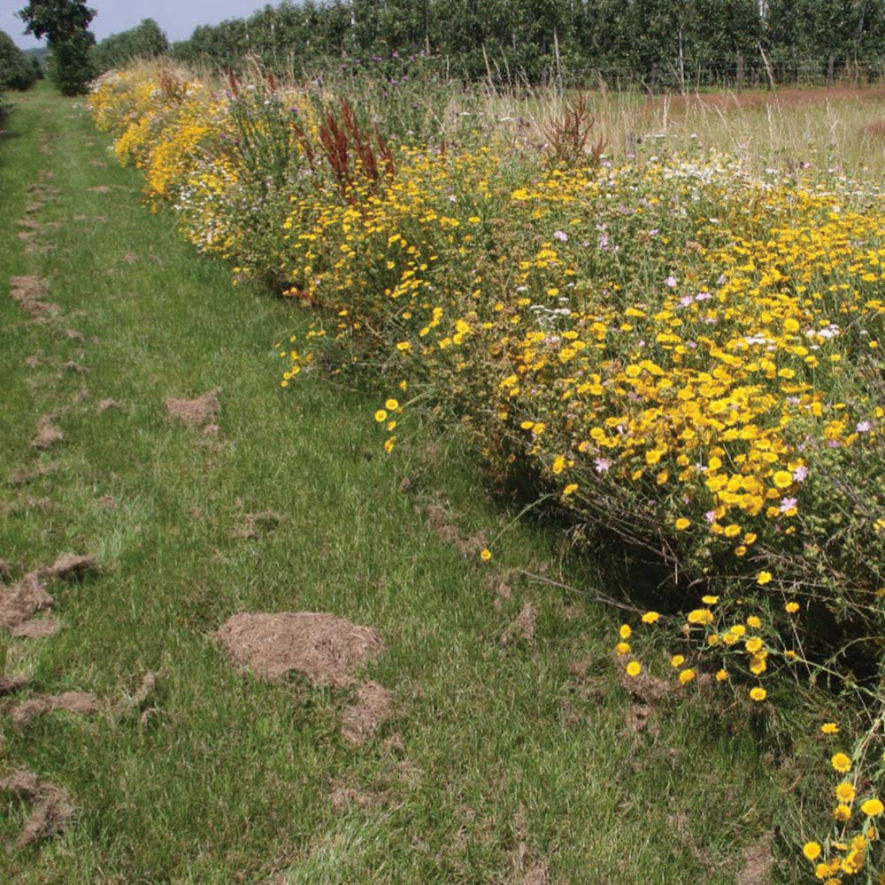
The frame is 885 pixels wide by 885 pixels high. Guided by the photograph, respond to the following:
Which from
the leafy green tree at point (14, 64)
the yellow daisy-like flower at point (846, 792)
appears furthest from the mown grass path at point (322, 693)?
the leafy green tree at point (14, 64)

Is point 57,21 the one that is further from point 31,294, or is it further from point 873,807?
point 873,807

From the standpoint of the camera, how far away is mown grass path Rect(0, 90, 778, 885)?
212 cm

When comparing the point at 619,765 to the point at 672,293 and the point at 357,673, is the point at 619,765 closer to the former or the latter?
the point at 357,673

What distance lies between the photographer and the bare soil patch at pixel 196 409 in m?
4.70

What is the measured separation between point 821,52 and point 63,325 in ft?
94.1

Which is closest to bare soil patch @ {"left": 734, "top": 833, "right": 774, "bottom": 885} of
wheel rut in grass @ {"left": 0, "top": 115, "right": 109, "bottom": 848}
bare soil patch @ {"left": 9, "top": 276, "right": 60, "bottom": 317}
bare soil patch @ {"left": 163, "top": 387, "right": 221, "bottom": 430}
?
wheel rut in grass @ {"left": 0, "top": 115, "right": 109, "bottom": 848}

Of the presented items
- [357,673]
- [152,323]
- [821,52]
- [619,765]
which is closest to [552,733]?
[619,765]

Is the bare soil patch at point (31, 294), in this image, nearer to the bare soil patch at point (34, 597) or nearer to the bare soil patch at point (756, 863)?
the bare soil patch at point (34, 597)

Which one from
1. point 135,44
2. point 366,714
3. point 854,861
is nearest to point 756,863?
point 854,861

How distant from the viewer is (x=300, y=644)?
281cm

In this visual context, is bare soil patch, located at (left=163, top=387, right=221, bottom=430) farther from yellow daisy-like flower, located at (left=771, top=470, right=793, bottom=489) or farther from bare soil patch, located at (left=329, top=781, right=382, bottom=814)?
yellow daisy-like flower, located at (left=771, top=470, right=793, bottom=489)

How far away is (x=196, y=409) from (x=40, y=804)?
2894 millimetres

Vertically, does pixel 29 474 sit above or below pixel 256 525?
above

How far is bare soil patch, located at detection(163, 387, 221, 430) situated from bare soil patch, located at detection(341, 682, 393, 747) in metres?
2.45
